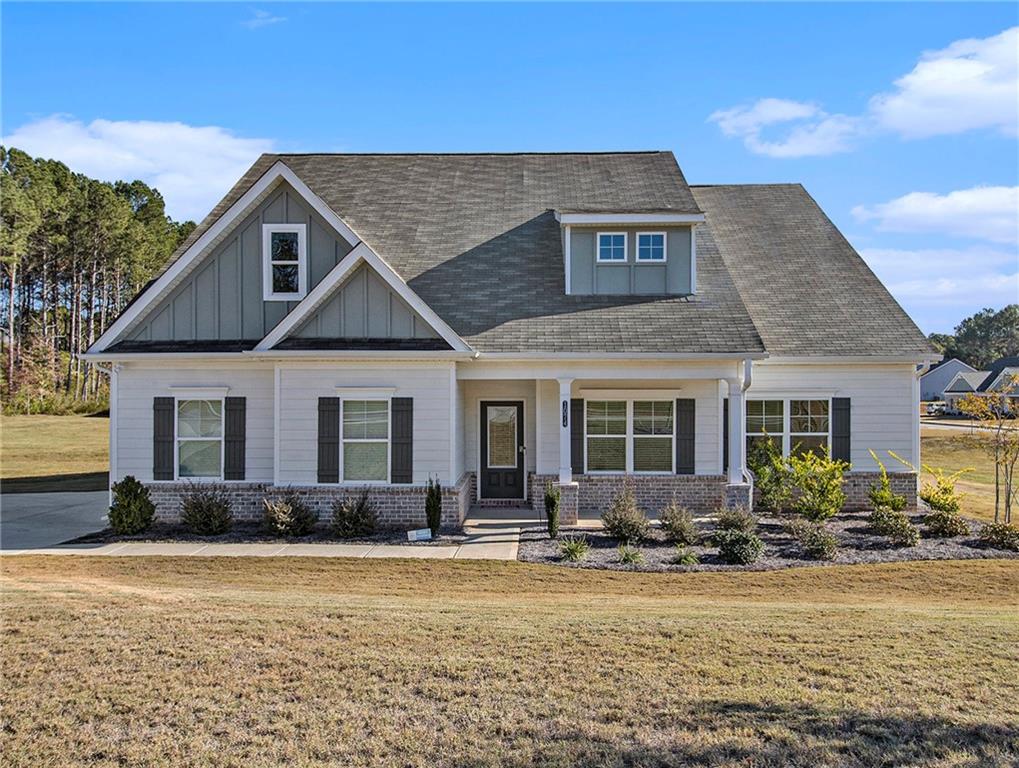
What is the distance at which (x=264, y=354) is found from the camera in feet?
46.6

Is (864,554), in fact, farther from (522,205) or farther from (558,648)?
(522,205)

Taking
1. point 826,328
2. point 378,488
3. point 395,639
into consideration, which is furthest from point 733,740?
point 826,328

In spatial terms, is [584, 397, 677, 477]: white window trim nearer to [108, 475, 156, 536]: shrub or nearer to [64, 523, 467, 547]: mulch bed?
[64, 523, 467, 547]: mulch bed

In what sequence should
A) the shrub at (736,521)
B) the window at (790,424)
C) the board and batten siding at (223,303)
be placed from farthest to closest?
the window at (790,424) < the board and batten siding at (223,303) < the shrub at (736,521)

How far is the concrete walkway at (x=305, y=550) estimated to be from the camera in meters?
12.6

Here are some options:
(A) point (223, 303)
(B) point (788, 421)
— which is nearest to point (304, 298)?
(A) point (223, 303)

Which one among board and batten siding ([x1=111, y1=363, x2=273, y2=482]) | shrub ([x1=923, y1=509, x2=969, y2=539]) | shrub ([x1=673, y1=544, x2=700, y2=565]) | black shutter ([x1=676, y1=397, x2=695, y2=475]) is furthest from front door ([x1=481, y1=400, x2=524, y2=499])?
shrub ([x1=923, y1=509, x2=969, y2=539])

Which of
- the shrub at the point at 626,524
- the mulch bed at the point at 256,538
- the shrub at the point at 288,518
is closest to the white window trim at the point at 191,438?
the mulch bed at the point at 256,538

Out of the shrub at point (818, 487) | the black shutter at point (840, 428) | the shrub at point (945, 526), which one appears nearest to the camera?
the shrub at point (945, 526)

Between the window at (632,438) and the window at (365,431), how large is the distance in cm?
447

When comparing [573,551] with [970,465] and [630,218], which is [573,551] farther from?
[970,465]

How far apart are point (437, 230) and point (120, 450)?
29.0 feet

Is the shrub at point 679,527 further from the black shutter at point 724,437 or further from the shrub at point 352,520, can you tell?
the shrub at point 352,520

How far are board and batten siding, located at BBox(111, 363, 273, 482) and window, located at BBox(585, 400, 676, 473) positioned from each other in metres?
6.84
